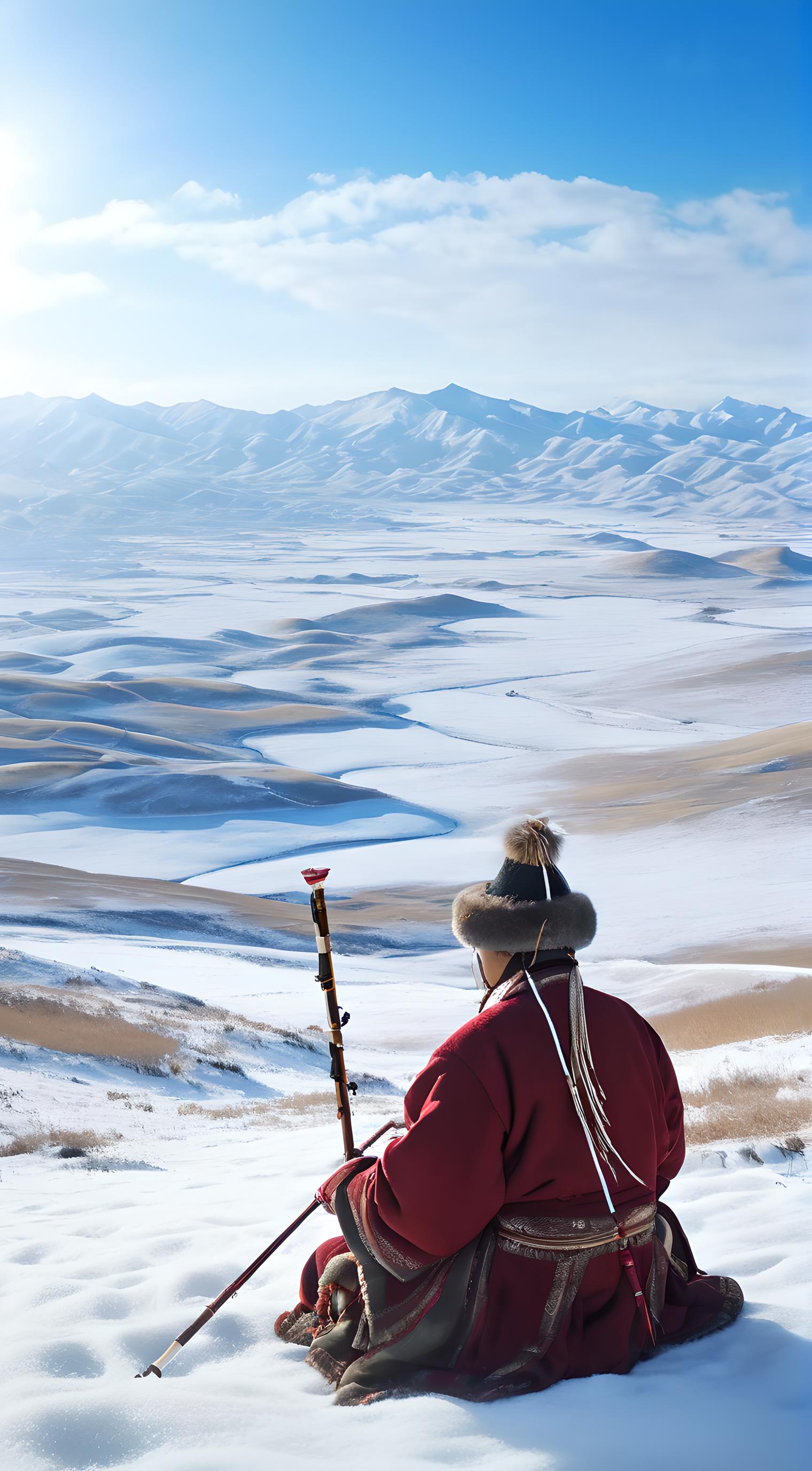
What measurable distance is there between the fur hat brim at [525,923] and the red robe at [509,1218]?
7 cm

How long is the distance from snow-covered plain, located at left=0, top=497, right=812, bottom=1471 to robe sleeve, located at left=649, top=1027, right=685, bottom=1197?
401mm

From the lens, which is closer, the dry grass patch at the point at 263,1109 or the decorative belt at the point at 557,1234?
the decorative belt at the point at 557,1234

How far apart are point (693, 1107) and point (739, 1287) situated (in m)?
3.15

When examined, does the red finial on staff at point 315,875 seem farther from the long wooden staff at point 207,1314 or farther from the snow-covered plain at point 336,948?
the snow-covered plain at point 336,948

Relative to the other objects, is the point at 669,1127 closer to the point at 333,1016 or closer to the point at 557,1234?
the point at 557,1234

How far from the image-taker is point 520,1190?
230cm

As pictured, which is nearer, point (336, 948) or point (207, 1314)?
point (207, 1314)

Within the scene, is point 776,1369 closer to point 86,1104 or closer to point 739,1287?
point 739,1287

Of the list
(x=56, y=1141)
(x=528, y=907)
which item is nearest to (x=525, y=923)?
(x=528, y=907)

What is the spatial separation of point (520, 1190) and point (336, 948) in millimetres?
18514

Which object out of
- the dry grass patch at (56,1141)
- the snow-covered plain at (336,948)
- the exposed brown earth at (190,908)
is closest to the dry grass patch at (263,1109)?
the snow-covered plain at (336,948)

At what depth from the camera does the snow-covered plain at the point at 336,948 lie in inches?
86.3

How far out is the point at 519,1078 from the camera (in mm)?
2221

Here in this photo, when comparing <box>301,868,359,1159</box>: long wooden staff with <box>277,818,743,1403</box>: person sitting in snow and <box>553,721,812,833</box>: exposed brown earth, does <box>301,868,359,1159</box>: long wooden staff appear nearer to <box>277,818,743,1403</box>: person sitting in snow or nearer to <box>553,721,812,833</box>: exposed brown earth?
<box>277,818,743,1403</box>: person sitting in snow
